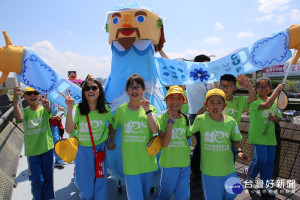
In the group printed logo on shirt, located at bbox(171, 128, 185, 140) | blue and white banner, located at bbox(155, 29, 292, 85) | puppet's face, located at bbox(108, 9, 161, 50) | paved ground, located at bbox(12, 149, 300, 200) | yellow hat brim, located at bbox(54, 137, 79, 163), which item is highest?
puppet's face, located at bbox(108, 9, 161, 50)

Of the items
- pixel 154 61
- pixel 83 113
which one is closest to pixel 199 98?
pixel 154 61

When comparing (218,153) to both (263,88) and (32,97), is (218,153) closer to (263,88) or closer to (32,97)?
(263,88)

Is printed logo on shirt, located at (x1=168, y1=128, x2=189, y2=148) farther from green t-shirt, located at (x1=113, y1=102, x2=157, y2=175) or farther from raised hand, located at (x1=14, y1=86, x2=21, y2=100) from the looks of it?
raised hand, located at (x1=14, y1=86, x2=21, y2=100)

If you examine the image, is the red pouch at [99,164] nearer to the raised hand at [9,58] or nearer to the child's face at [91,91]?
the child's face at [91,91]

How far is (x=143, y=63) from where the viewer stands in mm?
3070

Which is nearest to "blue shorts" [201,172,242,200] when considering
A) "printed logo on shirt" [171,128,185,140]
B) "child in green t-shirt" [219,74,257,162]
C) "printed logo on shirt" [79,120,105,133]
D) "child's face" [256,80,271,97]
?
"printed logo on shirt" [171,128,185,140]

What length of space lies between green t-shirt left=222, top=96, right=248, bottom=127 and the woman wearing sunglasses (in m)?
1.51

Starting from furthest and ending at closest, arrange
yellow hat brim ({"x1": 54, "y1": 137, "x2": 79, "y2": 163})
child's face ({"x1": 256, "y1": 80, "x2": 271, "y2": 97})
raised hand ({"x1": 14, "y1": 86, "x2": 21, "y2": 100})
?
1. child's face ({"x1": 256, "y1": 80, "x2": 271, "y2": 97})
2. raised hand ({"x1": 14, "y1": 86, "x2": 21, "y2": 100})
3. yellow hat brim ({"x1": 54, "y1": 137, "x2": 79, "y2": 163})

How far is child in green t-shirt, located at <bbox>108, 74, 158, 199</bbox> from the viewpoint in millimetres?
2125

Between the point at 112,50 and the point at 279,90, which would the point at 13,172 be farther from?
the point at 279,90

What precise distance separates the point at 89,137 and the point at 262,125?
2.22 metres

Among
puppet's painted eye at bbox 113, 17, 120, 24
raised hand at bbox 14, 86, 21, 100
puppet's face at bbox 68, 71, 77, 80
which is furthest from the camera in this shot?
puppet's face at bbox 68, 71, 77, 80

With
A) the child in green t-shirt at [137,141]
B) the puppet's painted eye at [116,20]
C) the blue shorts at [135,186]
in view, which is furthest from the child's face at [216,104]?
the puppet's painted eye at [116,20]

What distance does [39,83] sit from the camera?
260 centimetres
